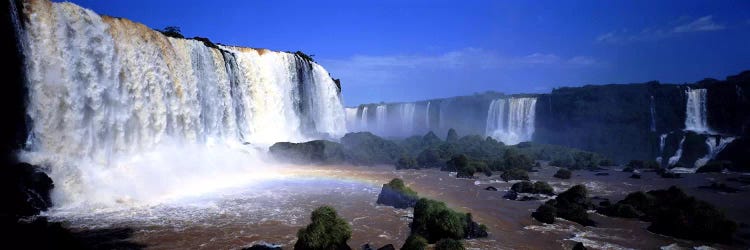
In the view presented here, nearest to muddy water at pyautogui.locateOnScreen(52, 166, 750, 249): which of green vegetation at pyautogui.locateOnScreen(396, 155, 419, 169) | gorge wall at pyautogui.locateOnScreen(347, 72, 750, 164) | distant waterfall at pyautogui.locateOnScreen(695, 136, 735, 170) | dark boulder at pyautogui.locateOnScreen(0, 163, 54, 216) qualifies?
dark boulder at pyautogui.locateOnScreen(0, 163, 54, 216)

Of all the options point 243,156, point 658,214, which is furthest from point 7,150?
point 658,214

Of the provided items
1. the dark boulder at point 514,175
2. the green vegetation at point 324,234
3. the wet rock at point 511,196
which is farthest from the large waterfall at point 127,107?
the dark boulder at point 514,175

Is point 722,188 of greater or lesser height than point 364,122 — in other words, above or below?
below

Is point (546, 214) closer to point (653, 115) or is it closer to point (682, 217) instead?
point (682, 217)

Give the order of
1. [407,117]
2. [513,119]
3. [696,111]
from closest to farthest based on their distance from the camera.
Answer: [696,111], [513,119], [407,117]

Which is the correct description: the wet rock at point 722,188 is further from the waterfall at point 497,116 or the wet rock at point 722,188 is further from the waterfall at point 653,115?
the waterfall at point 497,116

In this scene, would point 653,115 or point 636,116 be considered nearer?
point 653,115

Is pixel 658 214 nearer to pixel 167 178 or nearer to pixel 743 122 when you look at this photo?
pixel 167 178

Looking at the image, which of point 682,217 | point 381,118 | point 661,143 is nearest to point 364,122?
point 381,118
